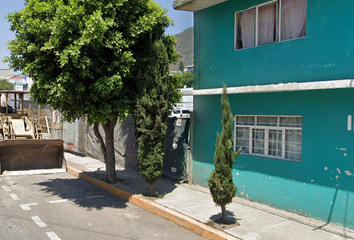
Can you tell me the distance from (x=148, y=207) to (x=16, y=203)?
326cm

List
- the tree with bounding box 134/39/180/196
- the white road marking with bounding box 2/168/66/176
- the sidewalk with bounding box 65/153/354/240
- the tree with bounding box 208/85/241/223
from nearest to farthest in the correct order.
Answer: the sidewalk with bounding box 65/153/354/240 → the tree with bounding box 208/85/241/223 → the tree with bounding box 134/39/180/196 → the white road marking with bounding box 2/168/66/176

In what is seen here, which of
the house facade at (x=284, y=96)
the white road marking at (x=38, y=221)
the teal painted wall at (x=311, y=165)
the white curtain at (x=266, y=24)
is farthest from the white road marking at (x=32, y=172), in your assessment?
the white curtain at (x=266, y=24)

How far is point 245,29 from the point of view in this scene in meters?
8.27

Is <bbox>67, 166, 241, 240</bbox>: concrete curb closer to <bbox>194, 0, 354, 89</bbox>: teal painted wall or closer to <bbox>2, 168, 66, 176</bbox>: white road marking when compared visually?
<bbox>2, 168, 66, 176</bbox>: white road marking

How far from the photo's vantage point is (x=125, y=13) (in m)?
7.98

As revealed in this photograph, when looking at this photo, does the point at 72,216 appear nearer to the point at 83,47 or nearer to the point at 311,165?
the point at 83,47

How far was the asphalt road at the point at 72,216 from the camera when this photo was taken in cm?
595

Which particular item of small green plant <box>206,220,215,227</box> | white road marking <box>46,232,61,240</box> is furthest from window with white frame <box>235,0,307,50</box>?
A: white road marking <box>46,232,61,240</box>

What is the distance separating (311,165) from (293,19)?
131 inches

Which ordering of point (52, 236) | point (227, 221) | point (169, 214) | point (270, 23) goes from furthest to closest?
1. point (270, 23)
2. point (169, 214)
3. point (227, 221)
4. point (52, 236)

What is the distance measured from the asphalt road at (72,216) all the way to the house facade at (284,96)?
8.55 feet

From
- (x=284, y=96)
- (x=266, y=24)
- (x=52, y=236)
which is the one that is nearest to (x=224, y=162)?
(x=284, y=96)

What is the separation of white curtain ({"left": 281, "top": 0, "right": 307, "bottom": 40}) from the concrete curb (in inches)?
183

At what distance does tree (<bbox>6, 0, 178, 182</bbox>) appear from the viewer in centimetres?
714
